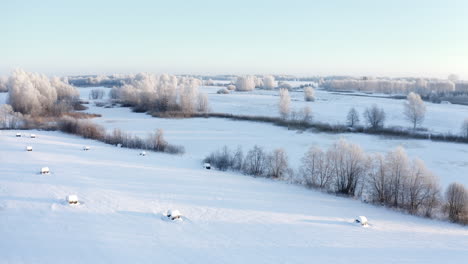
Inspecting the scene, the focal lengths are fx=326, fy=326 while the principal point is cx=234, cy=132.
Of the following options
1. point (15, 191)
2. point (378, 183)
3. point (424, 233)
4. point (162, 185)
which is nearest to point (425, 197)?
point (378, 183)

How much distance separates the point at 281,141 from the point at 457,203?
53.1 feet

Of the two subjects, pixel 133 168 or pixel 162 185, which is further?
pixel 133 168

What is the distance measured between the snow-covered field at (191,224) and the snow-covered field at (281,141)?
268 inches

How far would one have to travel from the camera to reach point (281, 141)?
27.1 m

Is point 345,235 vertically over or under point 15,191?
under

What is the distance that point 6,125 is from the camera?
30000mm

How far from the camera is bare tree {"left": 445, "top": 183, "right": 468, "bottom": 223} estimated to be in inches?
446

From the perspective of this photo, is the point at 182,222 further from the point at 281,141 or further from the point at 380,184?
the point at 281,141

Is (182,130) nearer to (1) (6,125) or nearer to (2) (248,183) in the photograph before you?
(1) (6,125)

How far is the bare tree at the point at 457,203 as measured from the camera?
11320mm

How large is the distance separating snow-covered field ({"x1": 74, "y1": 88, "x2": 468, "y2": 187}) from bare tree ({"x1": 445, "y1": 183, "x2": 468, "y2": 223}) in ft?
16.2

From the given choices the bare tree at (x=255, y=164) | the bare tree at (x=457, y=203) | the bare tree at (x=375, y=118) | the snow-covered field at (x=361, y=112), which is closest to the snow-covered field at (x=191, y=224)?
the bare tree at (x=457, y=203)

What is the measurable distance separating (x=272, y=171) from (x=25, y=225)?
35.7 feet

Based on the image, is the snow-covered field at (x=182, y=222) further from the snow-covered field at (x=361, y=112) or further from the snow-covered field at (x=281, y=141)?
the snow-covered field at (x=361, y=112)
